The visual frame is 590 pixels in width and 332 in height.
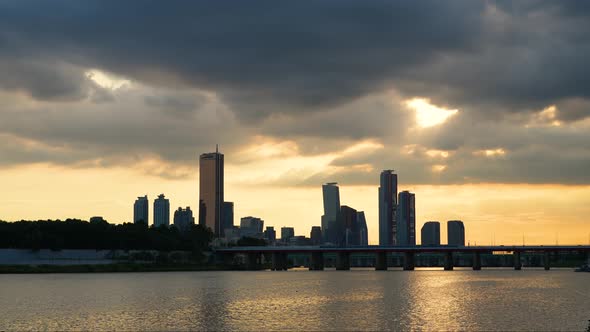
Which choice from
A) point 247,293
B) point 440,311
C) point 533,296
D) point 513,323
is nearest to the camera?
point 513,323

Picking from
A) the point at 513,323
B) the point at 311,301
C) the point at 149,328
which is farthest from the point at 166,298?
the point at 513,323

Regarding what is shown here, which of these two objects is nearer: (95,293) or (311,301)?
(311,301)

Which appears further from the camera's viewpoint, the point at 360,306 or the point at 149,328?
the point at 360,306

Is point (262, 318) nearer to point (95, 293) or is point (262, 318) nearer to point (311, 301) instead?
point (311, 301)

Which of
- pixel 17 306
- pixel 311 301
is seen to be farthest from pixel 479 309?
pixel 17 306

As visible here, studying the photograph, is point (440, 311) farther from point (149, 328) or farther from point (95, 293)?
point (95, 293)

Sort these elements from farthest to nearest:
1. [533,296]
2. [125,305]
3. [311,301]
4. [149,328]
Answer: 1. [533,296]
2. [311,301]
3. [125,305]
4. [149,328]

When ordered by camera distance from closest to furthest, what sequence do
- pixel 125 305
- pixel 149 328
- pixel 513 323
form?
1. pixel 149 328
2. pixel 513 323
3. pixel 125 305

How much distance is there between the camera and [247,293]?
436ft

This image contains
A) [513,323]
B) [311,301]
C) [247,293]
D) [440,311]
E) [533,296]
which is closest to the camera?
[513,323]

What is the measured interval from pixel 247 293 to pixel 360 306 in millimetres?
35789

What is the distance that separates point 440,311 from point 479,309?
5.89m

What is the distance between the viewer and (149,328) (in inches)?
2931

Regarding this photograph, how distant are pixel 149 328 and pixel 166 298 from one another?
43.2 metres
